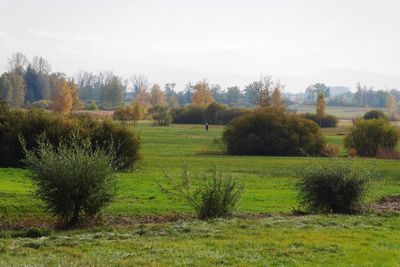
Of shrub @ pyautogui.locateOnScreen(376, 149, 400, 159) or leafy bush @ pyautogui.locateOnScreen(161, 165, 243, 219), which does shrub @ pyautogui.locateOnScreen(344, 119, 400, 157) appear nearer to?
shrub @ pyautogui.locateOnScreen(376, 149, 400, 159)

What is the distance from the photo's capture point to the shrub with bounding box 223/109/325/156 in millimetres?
59469

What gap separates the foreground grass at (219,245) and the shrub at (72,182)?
1420 mm

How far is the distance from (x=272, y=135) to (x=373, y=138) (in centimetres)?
1077

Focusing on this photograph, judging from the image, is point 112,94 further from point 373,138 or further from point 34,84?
point 373,138

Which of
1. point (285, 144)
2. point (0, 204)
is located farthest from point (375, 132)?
point (0, 204)

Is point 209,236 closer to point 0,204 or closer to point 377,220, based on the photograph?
point 377,220

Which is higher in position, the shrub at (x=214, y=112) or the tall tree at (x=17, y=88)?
the tall tree at (x=17, y=88)

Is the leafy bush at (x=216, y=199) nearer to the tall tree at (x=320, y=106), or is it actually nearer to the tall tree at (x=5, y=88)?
the tall tree at (x=320, y=106)

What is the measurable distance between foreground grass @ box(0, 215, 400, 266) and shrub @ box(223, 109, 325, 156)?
144 ft

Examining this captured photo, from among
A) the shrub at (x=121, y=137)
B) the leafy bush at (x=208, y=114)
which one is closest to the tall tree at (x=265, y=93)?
the leafy bush at (x=208, y=114)

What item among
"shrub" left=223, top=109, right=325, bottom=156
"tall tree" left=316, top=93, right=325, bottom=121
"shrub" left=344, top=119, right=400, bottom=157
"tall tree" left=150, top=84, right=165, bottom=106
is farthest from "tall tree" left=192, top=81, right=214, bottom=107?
"shrub" left=344, top=119, right=400, bottom=157

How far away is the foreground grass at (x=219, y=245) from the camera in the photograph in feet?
34.9

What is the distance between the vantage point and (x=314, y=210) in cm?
1883

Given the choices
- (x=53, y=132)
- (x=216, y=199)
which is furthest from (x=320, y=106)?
(x=216, y=199)
